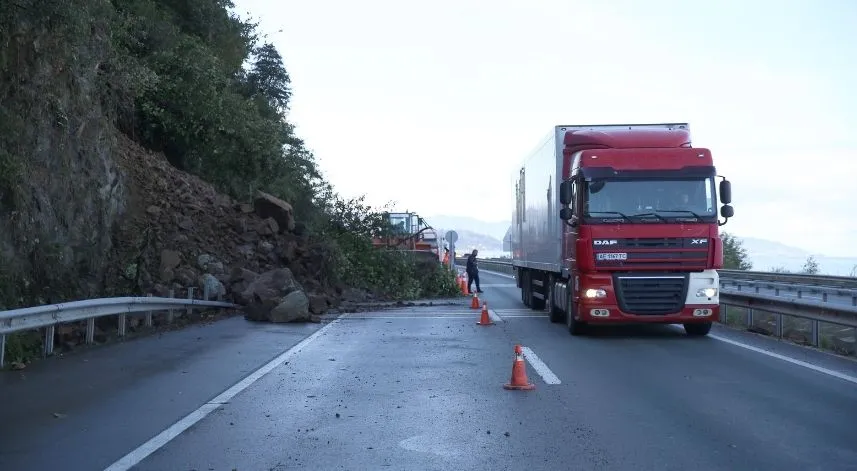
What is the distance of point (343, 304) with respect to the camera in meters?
25.0

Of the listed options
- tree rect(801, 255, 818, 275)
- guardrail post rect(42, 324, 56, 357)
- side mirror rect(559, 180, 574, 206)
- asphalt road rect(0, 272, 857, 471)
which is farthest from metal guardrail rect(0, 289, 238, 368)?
tree rect(801, 255, 818, 275)

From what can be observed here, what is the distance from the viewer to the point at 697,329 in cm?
1677

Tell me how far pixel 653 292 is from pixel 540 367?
4082 millimetres

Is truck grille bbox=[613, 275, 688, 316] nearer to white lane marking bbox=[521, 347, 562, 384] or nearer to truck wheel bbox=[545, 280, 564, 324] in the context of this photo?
white lane marking bbox=[521, 347, 562, 384]

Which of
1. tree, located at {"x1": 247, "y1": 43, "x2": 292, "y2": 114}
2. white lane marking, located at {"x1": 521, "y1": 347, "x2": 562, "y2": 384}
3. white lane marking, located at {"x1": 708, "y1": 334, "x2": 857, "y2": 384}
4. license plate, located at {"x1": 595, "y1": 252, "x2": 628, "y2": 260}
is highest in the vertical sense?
tree, located at {"x1": 247, "y1": 43, "x2": 292, "y2": 114}

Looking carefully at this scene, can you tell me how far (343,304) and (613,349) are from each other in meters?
11.7

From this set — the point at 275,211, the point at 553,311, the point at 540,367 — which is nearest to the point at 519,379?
the point at 540,367

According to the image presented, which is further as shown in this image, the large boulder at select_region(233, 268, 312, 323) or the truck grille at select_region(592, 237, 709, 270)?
the large boulder at select_region(233, 268, 312, 323)

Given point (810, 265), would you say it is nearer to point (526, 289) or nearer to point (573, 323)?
point (526, 289)

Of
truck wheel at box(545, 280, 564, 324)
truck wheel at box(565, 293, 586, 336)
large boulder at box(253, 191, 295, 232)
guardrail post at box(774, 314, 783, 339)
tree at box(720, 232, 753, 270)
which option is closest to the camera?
truck wheel at box(565, 293, 586, 336)

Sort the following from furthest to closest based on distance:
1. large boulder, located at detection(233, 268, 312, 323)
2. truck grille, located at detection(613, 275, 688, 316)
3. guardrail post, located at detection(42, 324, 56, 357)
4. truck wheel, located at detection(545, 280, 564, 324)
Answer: large boulder, located at detection(233, 268, 312, 323)
truck wheel, located at detection(545, 280, 564, 324)
truck grille, located at detection(613, 275, 688, 316)
guardrail post, located at detection(42, 324, 56, 357)

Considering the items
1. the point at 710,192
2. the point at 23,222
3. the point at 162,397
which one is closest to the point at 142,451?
the point at 162,397

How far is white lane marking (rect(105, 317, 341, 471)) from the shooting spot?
695 centimetres

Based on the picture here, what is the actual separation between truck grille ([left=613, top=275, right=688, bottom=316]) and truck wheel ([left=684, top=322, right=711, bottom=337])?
→ 126cm
